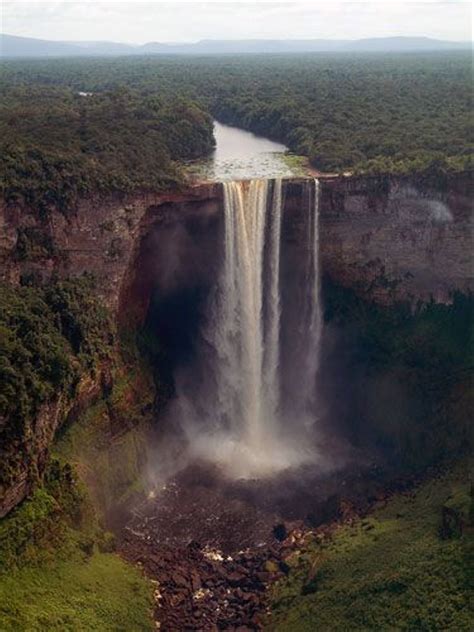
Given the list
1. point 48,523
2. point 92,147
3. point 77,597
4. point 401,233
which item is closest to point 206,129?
point 92,147

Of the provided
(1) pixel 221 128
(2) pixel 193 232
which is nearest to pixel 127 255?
(2) pixel 193 232

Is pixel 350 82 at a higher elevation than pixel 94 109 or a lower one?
higher

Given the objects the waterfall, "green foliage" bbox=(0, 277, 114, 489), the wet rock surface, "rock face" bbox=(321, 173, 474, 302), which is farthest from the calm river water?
the wet rock surface

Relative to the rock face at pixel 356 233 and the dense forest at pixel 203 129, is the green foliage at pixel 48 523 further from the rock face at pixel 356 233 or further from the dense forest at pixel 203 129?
the dense forest at pixel 203 129

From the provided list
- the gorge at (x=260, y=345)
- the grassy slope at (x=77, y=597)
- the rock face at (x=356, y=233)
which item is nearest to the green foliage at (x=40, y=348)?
the gorge at (x=260, y=345)

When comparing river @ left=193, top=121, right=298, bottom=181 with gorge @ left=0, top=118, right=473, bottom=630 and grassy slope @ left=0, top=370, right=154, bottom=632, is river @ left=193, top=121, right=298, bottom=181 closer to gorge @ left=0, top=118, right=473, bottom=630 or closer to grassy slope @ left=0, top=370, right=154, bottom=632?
gorge @ left=0, top=118, right=473, bottom=630

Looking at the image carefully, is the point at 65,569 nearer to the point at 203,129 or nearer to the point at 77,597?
the point at 77,597

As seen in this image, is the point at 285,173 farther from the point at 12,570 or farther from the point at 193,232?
the point at 12,570
